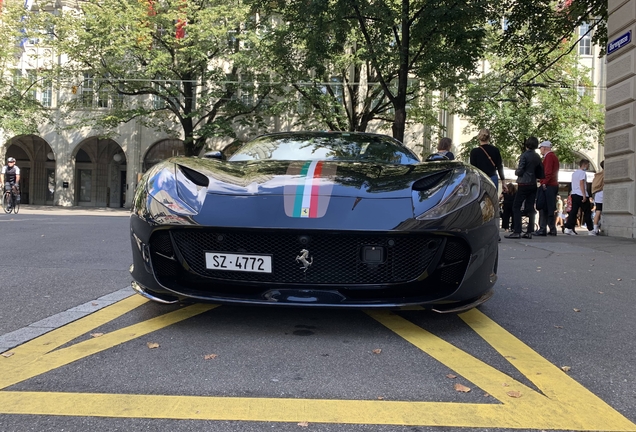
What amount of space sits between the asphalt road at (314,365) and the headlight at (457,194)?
2.15 feet

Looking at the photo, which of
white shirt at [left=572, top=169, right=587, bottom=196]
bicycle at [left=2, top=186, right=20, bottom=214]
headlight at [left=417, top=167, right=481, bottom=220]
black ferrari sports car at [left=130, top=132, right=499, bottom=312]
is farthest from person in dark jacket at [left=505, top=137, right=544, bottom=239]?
bicycle at [left=2, top=186, right=20, bottom=214]

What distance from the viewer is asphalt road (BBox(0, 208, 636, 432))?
180 cm

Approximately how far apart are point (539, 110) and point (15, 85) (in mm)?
25312

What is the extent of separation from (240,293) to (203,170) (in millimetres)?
794

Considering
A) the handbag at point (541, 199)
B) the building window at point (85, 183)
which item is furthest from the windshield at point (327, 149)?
the building window at point (85, 183)

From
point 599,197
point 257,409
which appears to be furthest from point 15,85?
point 257,409

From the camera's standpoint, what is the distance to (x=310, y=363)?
2328 mm

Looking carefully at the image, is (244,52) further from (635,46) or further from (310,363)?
(310,363)

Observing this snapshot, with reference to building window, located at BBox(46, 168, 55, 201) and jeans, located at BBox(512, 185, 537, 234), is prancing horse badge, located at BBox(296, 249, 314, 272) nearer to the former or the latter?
jeans, located at BBox(512, 185, 537, 234)

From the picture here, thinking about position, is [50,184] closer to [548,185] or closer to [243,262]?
[548,185]

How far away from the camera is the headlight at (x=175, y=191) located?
2666mm

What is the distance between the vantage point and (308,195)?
8.81 feet

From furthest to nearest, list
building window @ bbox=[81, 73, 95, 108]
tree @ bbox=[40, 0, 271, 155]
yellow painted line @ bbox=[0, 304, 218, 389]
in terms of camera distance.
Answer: building window @ bbox=[81, 73, 95, 108] < tree @ bbox=[40, 0, 271, 155] < yellow painted line @ bbox=[0, 304, 218, 389]

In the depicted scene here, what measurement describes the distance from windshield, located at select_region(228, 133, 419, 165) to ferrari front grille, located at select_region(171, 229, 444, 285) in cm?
116
